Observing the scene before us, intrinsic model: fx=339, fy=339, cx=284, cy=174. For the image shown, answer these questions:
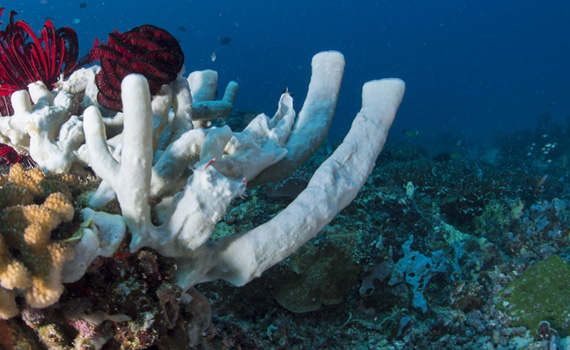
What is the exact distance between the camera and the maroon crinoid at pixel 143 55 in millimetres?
2268

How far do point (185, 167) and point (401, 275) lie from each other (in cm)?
359

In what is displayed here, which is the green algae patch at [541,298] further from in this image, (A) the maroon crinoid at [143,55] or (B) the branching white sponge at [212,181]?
(A) the maroon crinoid at [143,55]

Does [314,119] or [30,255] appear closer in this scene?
[30,255]

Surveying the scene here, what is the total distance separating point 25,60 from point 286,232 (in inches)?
104

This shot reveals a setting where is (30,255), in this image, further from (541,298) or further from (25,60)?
(541,298)

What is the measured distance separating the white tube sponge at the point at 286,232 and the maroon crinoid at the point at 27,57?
2154 mm

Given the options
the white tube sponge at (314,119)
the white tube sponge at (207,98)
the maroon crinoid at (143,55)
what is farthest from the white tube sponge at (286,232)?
the white tube sponge at (207,98)

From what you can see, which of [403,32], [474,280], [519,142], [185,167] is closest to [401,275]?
[474,280]

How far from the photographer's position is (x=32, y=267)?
145 cm

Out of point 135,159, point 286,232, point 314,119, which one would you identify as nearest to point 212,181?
point 135,159

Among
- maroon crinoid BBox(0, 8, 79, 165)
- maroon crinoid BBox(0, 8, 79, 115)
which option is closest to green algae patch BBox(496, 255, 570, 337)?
maroon crinoid BBox(0, 8, 79, 165)

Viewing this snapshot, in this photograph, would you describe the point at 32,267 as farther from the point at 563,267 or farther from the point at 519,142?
the point at 519,142

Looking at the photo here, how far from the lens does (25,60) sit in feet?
9.28

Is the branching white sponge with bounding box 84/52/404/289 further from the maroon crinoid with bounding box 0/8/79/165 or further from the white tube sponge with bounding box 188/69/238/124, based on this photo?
the maroon crinoid with bounding box 0/8/79/165
